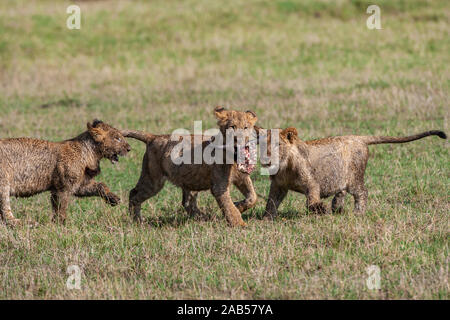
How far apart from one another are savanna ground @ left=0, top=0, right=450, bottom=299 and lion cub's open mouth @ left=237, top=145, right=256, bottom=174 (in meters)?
0.67

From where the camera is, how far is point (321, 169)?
8750mm

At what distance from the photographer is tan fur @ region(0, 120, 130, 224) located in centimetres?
883

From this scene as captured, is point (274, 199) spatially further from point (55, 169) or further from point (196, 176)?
point (55, 169)

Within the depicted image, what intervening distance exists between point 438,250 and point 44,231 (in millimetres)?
4285

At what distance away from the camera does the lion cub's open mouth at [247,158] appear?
807cm

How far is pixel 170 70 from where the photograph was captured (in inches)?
857

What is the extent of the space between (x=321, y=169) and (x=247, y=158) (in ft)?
3.68

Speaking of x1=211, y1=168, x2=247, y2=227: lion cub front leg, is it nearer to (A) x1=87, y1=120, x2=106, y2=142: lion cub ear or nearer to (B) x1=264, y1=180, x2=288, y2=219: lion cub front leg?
(B) x1=264, y1=180, x2=288, y2=219: lion cub front leg
